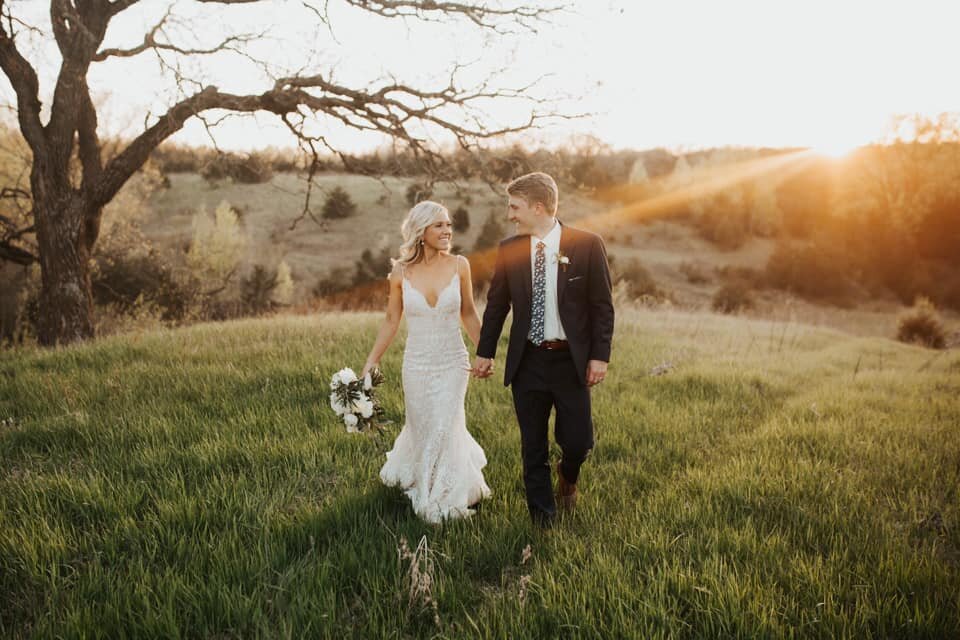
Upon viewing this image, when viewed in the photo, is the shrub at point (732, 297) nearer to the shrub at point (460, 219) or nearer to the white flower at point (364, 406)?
the shrub at point (460, 219)

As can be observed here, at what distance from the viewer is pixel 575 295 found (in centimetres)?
346

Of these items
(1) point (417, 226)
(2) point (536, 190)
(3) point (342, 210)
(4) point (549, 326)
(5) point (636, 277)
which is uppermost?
(3) point (342, 210)

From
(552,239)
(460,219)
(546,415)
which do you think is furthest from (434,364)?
(460,219)

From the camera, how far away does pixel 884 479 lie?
4.33 meters

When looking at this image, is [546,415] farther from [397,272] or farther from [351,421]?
[397,272]

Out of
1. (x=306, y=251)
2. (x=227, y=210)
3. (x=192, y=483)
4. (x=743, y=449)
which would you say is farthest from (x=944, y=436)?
(x=306, y=251)

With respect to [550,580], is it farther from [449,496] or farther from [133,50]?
[133,50]

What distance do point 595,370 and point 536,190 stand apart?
1.22m

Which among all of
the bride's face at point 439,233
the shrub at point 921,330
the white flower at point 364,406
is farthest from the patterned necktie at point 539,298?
the shrub at point 921,330

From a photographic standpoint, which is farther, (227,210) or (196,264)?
(227,210)

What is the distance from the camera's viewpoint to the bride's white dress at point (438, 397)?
12.4 feet

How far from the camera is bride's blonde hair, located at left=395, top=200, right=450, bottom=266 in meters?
3.72

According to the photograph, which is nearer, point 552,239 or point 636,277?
point 552,239

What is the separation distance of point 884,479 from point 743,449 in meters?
1.07
